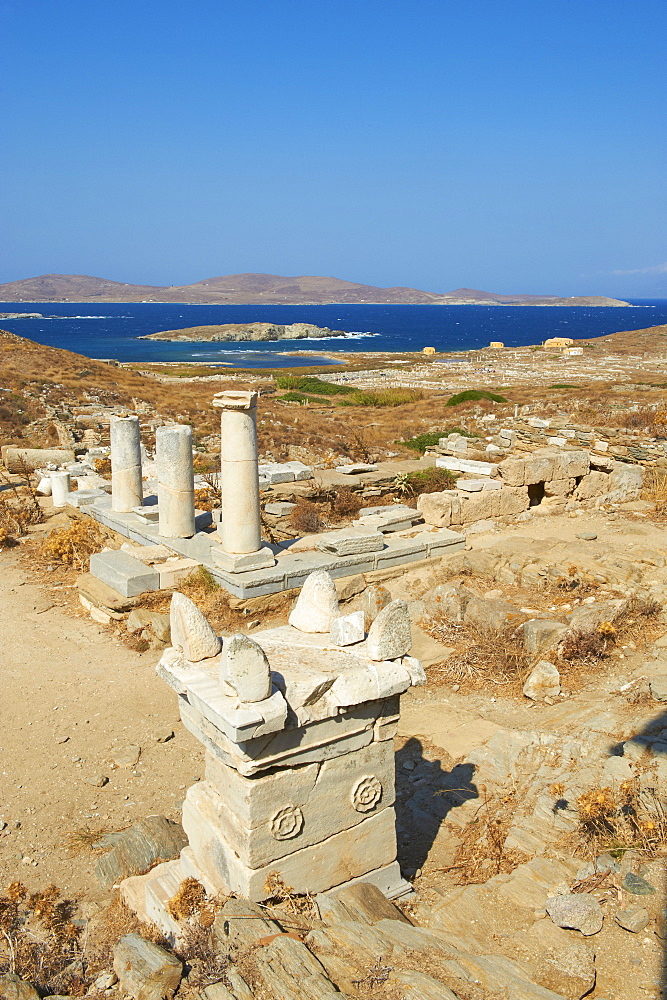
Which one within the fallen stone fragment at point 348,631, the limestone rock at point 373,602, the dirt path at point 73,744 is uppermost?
the fallen stone fragment at point 348,631

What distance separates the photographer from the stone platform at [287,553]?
32.1 ft

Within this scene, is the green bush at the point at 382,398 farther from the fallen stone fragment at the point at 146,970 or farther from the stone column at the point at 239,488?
the fallen stone fragment at the point at 146,970

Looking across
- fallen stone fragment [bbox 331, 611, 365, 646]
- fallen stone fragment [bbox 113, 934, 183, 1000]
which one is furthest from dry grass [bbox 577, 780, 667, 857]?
fallen stone fragment [bbox 113, 934, 183, 1000]

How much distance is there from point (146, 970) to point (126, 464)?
9.94 meters

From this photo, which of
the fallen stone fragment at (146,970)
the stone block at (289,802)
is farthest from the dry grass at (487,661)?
the fallen stone fragment at (146,970)

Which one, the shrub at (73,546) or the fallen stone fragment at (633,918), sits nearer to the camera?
the fallen stone fragment at (633,918)

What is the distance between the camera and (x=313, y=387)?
39.8m

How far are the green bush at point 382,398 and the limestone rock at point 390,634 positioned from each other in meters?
29.1

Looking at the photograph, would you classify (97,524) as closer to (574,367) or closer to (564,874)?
(564,874)

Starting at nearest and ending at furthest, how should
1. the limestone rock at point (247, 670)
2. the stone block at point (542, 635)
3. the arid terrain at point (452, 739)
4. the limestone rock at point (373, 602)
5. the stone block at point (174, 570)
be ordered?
the arid terrain at point (452, 739), the limestone rock at point (247, 670), the stone block at point (542, 635), the limestone rock at point (373, 602), the stone block at point (174, 570)

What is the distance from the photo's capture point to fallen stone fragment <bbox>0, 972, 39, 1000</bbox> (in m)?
3.68

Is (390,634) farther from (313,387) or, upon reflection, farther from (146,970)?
(313,387)

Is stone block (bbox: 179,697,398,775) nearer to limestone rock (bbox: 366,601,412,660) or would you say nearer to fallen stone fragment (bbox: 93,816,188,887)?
limestone rock (bbox: 366,601,412,660)

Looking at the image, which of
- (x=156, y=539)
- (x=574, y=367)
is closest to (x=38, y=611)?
(x=156, y=539)
